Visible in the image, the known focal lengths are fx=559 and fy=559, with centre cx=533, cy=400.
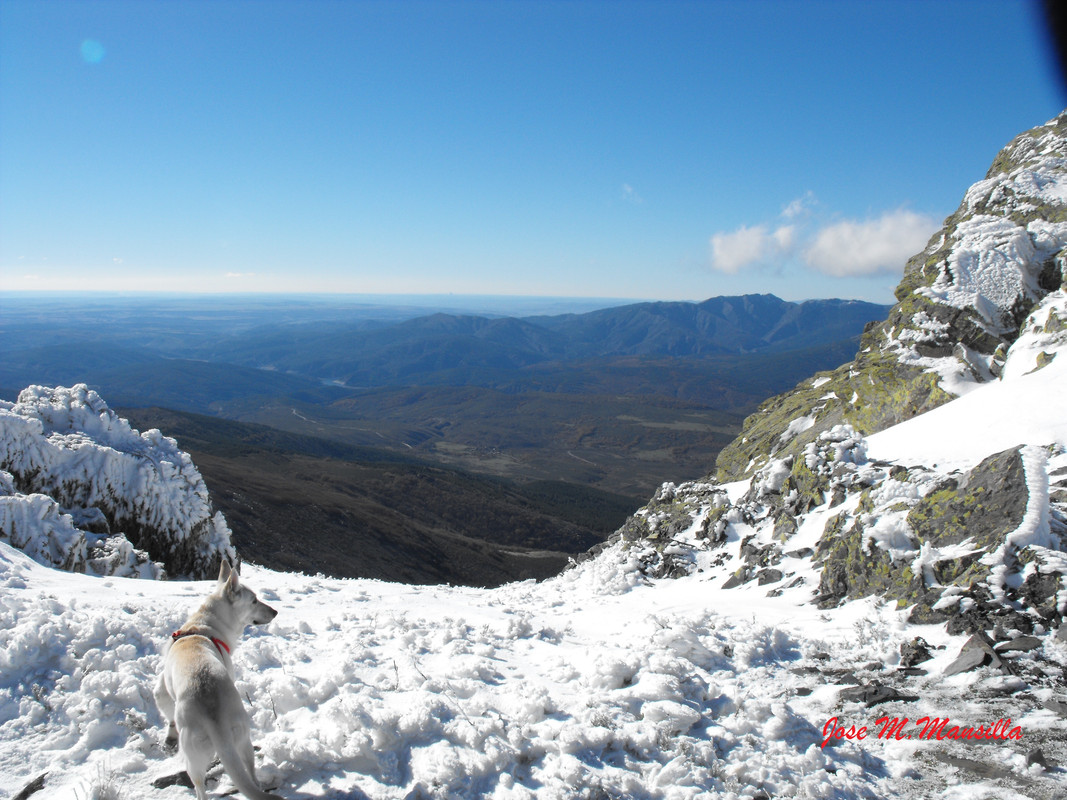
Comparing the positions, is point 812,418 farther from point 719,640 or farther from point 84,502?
point 84,502

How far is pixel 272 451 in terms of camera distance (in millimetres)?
117250

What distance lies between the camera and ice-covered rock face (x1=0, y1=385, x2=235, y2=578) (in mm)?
14305

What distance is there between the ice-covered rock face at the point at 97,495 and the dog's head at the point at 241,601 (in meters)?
11.5

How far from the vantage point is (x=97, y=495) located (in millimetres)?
18078

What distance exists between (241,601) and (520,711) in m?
3.33

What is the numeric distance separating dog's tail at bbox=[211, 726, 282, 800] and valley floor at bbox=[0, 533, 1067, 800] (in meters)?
0.64

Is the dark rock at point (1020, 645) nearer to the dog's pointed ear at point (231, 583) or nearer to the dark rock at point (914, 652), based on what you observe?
the dark rock at point (914, 652)

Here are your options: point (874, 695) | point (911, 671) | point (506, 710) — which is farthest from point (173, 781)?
point (911, 671)

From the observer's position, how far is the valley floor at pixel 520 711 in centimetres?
509

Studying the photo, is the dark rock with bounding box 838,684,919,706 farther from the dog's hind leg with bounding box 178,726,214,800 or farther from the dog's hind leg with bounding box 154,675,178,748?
the dog's hind leg with bounding box 154,675,178,748

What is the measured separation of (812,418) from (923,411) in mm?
6906

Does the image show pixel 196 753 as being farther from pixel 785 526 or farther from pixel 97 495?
pixel 97 495

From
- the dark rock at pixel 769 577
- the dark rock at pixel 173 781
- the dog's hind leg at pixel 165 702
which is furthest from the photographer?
the dark rock at pixel 769 577

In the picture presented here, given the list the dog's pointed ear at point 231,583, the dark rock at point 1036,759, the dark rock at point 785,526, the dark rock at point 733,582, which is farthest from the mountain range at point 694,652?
the dog's pointed ear at point 231,583
